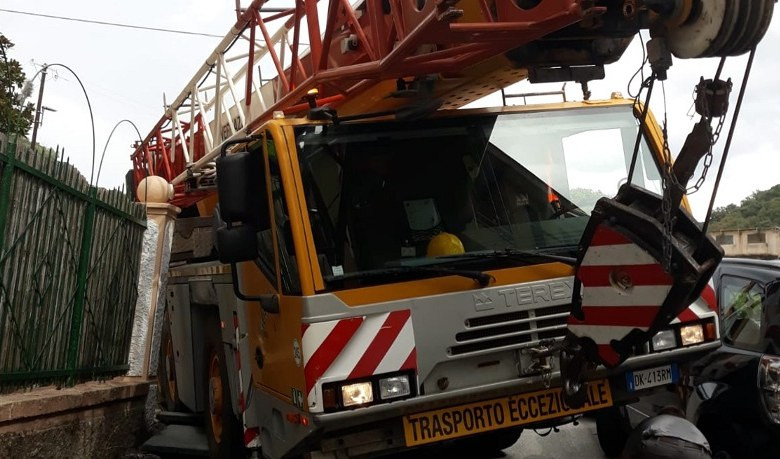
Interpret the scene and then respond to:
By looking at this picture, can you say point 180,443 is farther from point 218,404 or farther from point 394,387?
point 394,387

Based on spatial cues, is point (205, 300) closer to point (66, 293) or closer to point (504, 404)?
point (66, 293)

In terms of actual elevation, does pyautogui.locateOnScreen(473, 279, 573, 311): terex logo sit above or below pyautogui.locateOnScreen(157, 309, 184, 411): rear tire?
above

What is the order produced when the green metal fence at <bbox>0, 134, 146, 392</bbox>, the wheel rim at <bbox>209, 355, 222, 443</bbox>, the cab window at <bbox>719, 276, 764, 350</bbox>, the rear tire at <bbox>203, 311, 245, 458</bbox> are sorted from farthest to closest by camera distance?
the wheel rim at <bbox>209, 355, 222, 443</bbox>
the rear tire at <bbox>203, 311, 245, 458</bbox>
the green metal fence at <bbox>0, 134, 146, 392</bbox>
the cab window at <bbox>719, 276, 764, 350</bbox>

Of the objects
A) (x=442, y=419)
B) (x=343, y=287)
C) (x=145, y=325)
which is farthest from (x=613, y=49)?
(x=145, y=325)

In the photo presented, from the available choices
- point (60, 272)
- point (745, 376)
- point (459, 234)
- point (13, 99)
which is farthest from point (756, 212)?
point (60, 272)

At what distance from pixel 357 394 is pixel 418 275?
669 millimetres

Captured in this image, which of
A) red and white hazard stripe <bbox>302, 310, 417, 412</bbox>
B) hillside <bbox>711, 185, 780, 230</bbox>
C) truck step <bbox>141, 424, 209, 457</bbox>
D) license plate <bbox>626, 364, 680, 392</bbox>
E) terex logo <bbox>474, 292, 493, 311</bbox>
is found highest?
hillside <bbox>711, 185, 780, 230</bbox>

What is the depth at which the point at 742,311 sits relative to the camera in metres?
4.68

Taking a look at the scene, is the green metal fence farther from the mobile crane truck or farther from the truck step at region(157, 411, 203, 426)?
the mobile crane truck

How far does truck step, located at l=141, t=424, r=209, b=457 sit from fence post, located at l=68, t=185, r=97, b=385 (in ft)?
2.71

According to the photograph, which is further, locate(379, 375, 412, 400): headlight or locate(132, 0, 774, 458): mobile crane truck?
locate(379, 375, 412, 400): headlight

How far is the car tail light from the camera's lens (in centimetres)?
402

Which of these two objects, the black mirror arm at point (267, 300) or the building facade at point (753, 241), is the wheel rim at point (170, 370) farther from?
the building facade at point (753, 241)

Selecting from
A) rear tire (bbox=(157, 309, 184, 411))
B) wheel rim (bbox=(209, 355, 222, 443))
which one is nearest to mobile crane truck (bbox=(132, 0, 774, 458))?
wheel rim (bbox=(209, 355, 222, 443))
